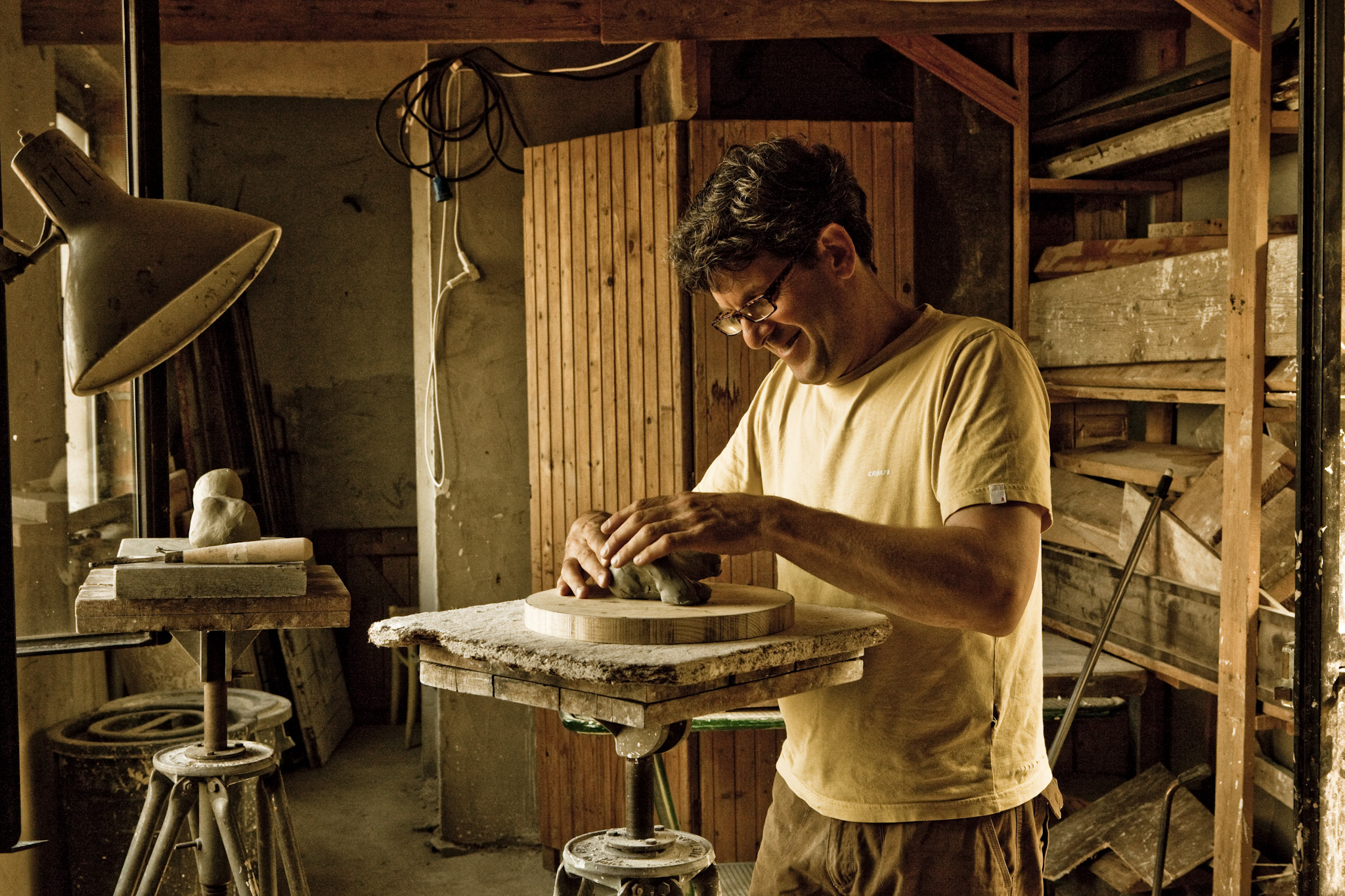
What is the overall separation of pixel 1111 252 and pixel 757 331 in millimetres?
2540

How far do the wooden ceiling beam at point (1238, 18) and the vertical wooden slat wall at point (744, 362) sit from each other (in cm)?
126

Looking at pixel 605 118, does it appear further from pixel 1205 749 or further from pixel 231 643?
pixel 1205 749

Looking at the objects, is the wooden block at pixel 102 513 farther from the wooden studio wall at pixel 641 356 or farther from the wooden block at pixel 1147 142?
the wooden block at pixel 1147 142

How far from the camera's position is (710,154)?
159 inches

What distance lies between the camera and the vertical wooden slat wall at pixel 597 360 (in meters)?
4.11

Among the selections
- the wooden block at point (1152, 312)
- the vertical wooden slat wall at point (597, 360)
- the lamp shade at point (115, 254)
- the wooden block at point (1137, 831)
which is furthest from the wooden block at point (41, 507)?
the wooden block at point (1152, 312)

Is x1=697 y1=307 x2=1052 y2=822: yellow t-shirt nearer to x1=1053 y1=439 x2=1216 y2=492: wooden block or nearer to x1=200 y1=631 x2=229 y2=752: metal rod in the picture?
x1=200 y1=631 x2=229 y2=752: metal rod

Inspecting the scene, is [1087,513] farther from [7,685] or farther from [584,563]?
[7,685]

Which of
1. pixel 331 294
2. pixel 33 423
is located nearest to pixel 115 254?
pixel 33 423

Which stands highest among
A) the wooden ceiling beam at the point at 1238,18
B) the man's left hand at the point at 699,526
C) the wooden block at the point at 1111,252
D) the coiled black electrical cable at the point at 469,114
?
the coiled black electrical cable at the point at 469,114

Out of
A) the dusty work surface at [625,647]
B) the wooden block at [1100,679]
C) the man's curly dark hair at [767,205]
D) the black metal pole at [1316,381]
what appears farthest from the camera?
the wooden block at [1100,679]

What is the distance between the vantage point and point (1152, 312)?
3.70 metres

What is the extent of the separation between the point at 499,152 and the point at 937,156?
177 cm

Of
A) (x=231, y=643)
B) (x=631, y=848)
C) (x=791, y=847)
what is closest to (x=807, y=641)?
(x=631, y=848)
